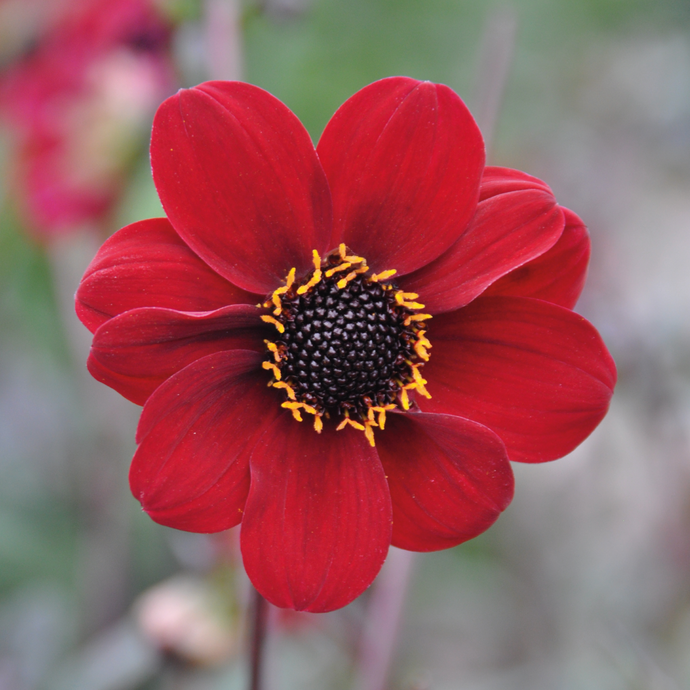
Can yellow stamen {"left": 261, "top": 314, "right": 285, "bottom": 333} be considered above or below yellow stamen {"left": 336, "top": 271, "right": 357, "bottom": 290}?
below

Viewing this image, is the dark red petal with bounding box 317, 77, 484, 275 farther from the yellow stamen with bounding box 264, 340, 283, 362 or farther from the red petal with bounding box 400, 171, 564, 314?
the yellow stamen with bounding box 264, 340, 283, 362

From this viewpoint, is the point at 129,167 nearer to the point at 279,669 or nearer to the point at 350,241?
the point at 350,241

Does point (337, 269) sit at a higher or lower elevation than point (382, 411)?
higher

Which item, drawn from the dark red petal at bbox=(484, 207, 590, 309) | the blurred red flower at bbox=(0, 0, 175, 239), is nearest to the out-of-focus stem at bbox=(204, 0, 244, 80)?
the blurred red flower at bbox=(0, 0, 175, 239)

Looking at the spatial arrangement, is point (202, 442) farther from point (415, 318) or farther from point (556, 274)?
point (556, 274)

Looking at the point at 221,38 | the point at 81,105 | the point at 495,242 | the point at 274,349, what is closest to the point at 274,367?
the point at 274,349

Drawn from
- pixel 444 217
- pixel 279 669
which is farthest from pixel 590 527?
pixel 444 217

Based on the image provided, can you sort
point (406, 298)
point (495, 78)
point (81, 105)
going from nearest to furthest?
point (406, 298) < point (495, 78) < point (81, 105)
